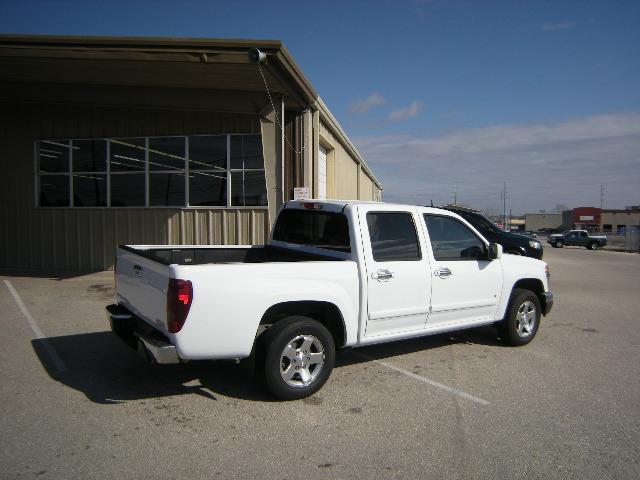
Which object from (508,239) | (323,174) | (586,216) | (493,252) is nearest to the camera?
(493,252)

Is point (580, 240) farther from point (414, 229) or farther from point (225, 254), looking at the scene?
point (225, 254)

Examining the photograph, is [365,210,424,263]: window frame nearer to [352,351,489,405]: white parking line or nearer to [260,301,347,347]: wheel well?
[260,301,347,347]: wheel well

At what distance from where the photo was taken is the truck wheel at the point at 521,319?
6328 millimetres

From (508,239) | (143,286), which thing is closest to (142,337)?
(143,286)

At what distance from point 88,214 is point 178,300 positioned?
32.8 ft

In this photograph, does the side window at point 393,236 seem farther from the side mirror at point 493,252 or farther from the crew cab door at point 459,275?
the side mirror at point 493,252

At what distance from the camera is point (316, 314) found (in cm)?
495

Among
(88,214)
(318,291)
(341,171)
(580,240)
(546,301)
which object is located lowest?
(580,240)

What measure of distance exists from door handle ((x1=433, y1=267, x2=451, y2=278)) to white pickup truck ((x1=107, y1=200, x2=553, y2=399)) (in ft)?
0.04

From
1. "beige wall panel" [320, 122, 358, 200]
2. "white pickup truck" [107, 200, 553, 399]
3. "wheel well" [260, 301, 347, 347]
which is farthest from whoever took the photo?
"beige wall panel" [320, 122, 358, 200]

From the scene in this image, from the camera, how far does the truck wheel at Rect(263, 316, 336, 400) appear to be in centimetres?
430

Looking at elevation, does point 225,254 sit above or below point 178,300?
above

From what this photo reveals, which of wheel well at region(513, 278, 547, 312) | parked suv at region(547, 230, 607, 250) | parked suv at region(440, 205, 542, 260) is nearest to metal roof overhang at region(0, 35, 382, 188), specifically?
parked suv at region(440, 205, 542, 260)

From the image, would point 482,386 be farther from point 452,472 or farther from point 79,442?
point 79,442
